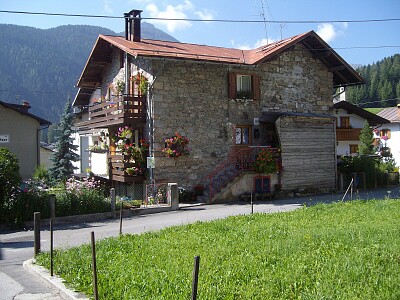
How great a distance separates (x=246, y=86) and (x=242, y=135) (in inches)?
99.1

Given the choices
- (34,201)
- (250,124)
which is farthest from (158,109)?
(34,201)

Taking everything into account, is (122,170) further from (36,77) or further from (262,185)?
(36,77)

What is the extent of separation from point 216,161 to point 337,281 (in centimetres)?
1441

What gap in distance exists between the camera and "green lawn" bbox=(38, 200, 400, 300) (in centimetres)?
589

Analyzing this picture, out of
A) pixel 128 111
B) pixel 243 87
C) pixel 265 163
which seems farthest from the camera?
pixel 243 87

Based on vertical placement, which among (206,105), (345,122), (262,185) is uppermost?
(345,122)

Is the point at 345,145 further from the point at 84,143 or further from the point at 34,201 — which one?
the point at 34,201

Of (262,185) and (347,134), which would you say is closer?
(262,185)

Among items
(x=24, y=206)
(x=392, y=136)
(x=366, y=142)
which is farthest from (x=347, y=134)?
(x=24, y=206)

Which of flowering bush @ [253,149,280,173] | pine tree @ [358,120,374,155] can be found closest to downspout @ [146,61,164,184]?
flowering bush @ [253,149,280,173]

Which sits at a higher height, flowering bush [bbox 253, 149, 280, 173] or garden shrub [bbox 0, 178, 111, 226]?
flowering bush [bbox 253, 149, 280, 173]

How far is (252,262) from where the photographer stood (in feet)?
23.4

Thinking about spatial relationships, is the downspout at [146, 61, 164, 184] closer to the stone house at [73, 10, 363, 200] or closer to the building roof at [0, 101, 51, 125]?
the stone house at [73, 10, 363, 200]

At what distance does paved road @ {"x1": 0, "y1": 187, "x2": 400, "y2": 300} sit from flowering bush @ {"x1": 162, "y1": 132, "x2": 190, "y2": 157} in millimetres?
2588
